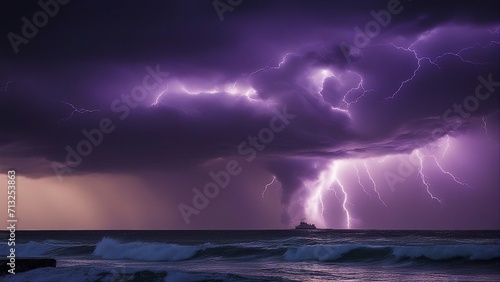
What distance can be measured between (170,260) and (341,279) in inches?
698

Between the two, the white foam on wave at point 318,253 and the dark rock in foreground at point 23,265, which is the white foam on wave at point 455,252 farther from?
the dark rock in foreground at point 23,265

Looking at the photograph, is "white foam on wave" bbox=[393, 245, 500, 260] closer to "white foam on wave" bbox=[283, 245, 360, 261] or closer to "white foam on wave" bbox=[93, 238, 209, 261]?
"white foam on wave" bbox=[283, 245, 360, 261]

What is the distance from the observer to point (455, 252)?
96.9 ft

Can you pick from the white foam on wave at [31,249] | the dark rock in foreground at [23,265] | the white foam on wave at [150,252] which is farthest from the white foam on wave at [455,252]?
the white foam on wave at [31,249]

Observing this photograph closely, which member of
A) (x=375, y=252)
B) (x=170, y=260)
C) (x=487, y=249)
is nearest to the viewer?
(x=487, y=249)

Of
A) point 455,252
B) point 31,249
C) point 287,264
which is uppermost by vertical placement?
point 31,249

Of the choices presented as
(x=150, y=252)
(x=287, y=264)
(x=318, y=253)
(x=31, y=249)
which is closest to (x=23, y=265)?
(x=287, y=264)

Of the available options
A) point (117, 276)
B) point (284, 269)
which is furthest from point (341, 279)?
point (117, 276)

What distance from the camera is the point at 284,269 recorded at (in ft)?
87.4

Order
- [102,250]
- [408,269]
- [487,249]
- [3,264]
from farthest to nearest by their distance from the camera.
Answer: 1. [102,250]
2. [487,249]
3. [408,269]
4. [3,264]

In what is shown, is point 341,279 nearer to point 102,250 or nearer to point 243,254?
point 243,254

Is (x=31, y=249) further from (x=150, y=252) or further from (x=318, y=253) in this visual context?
(x=318, y=253)

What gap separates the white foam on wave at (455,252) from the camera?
28.8m

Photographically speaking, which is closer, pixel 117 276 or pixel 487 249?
pixel 117 276
